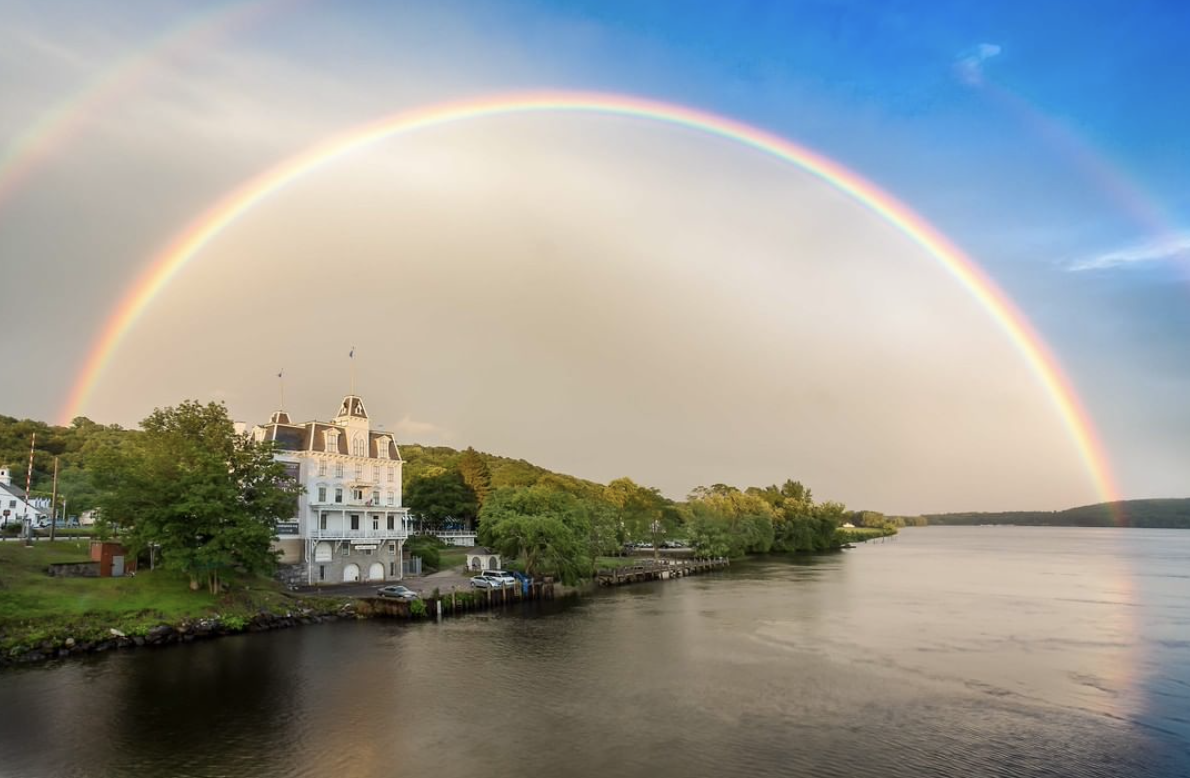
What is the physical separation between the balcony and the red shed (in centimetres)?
1558

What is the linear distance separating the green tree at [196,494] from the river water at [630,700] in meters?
7.98

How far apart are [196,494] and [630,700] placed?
36.5m

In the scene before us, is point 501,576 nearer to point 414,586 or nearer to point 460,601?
point 414,586

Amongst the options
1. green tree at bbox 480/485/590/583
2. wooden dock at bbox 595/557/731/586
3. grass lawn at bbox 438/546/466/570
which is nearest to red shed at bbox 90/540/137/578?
grass lawn at bbox 438/546/466/570

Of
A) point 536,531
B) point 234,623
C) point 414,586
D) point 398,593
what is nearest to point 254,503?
point 234,623

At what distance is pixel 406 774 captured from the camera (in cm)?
2683

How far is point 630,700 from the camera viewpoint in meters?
36.9

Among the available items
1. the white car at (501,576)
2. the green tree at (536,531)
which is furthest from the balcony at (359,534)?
the green tree at (536,531)

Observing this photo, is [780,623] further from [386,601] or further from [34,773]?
[34,773]

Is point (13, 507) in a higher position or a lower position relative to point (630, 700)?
higher

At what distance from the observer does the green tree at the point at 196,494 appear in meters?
54.0

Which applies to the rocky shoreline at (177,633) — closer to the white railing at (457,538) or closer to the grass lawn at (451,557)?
the grass lawn at (451,557)

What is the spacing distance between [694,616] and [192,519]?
4105cm

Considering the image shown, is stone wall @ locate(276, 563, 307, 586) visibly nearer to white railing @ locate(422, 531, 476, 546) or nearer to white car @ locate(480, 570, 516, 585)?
white car @ locate(480, 570, 516, 585)
